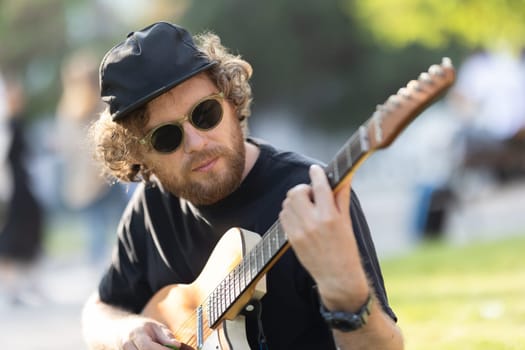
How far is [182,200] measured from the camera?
135 inches

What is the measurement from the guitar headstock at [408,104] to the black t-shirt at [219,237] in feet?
1.87

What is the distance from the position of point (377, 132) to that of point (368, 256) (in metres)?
0.60

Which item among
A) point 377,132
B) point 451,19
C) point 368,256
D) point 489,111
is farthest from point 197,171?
point 489,111

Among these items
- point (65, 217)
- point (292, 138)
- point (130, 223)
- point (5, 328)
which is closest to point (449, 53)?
point (292, 138)

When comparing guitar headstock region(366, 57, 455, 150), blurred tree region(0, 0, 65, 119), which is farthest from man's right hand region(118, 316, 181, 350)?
blurred tree region(0, 0, 65, 119)

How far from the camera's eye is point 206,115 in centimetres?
311

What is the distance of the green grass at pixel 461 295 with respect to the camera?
4.56m

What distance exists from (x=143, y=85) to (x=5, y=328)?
5.02 meters

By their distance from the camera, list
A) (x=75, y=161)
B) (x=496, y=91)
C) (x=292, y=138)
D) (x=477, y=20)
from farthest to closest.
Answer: (x=292, y=138)
(x=496, y=91)
(x=75, y=161)
(x=477, y=20)

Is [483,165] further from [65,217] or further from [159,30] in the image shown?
[65,217]

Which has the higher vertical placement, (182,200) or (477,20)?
(477,20)

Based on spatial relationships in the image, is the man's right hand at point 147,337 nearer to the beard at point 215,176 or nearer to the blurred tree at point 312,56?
the beard at point 215,176

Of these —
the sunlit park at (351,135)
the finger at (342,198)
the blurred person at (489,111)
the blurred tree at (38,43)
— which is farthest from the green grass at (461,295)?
the blurred tree at (38,43)

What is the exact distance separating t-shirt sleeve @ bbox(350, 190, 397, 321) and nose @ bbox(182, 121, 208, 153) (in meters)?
0.52
